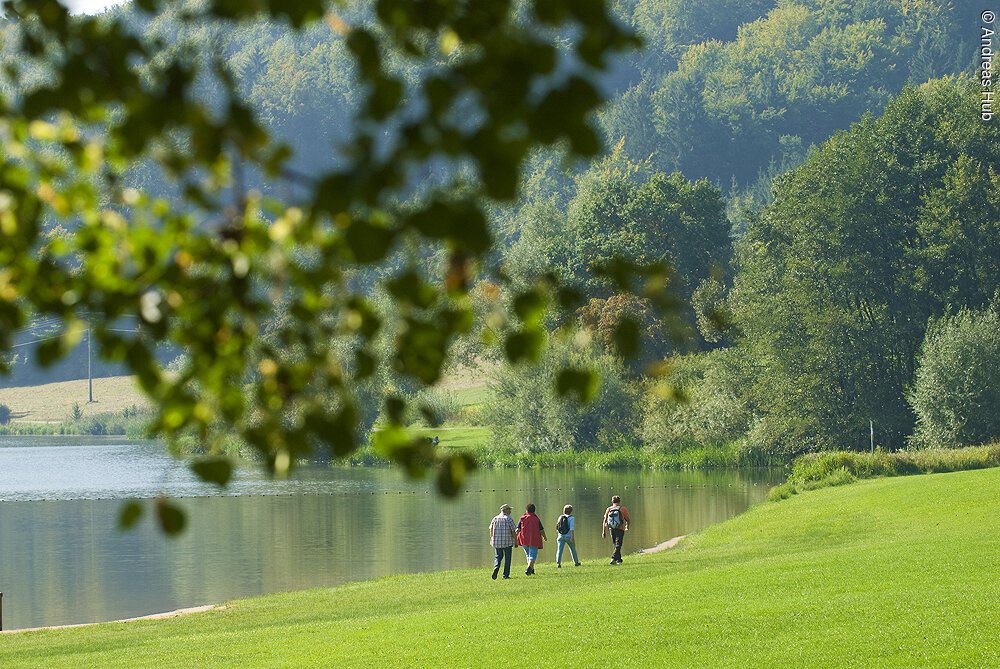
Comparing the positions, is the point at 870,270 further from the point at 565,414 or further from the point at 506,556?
the point at 506,556

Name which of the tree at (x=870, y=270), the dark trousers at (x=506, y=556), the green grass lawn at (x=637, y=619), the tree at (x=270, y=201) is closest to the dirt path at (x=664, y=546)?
the green grass lawn at (x=637, y=619)

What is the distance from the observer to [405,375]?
3.61 m

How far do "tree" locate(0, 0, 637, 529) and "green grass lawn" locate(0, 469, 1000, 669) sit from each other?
1046 centimetres

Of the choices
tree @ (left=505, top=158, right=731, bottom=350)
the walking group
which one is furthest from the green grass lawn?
tree @ (left=505, top=158, right=731, bottom=350)

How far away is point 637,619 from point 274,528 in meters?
24.8

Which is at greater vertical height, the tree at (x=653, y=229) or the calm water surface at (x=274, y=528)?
the tree at (x=653, y=229)

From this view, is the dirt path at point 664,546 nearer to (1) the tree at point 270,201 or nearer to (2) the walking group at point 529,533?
(2) the walking group at point 529,533

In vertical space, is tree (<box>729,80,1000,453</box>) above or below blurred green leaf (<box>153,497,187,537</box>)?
above

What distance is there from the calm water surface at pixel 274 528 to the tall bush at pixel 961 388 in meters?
6.84

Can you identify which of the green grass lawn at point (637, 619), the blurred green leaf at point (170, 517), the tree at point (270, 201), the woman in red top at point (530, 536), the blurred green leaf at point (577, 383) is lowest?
the green grass lawn at point (637, 619)

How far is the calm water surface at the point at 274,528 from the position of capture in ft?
96.6

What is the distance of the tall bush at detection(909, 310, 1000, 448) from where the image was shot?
50.1 metres

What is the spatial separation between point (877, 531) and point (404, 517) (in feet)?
56.6

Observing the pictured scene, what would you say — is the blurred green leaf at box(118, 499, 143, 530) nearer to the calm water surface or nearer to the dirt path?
the calm water surface
